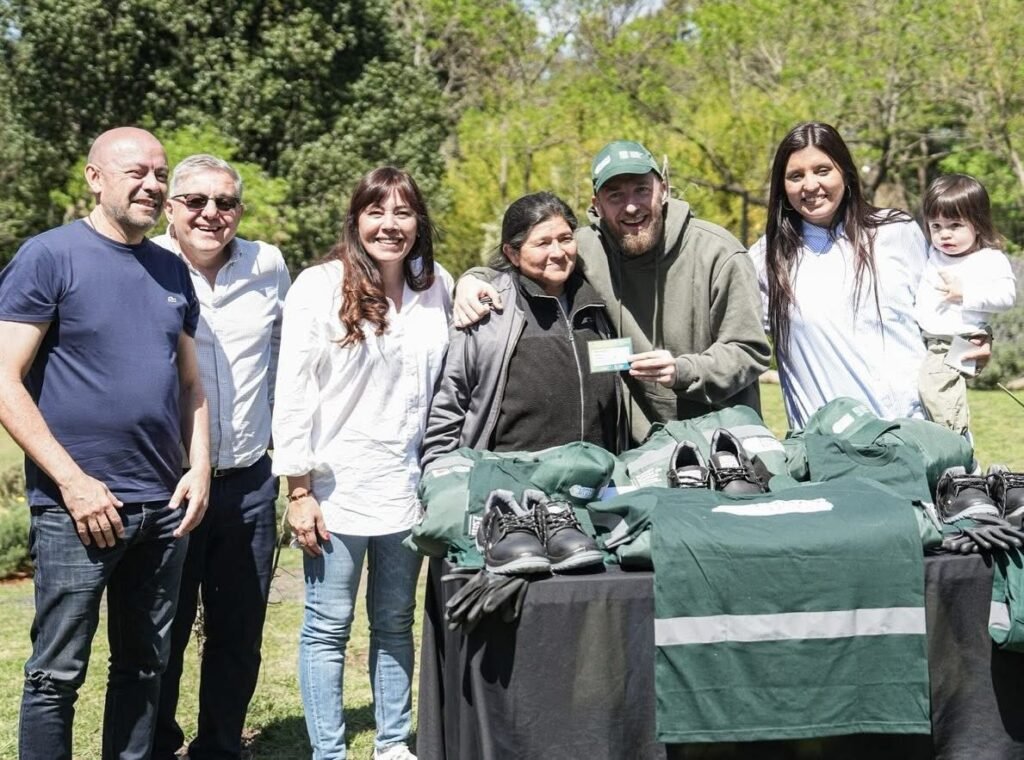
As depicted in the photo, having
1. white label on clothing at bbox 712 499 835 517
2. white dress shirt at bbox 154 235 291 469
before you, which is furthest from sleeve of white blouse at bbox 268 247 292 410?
white label on clothing at bbox 712 499 835 517

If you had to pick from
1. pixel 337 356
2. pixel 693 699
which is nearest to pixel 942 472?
pixel 693 699

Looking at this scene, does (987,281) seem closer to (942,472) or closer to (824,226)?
(824,226)

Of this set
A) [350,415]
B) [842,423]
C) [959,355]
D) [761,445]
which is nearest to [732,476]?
[761,445]

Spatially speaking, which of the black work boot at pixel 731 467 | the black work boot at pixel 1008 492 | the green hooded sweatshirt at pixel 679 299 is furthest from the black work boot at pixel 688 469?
the black work boot at pixel 1008 492

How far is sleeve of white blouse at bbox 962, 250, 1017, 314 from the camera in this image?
3805 mm

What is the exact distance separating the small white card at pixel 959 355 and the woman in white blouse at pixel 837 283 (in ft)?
0.25

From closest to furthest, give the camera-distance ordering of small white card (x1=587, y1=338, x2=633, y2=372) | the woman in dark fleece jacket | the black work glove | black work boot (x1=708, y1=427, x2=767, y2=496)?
the black work glove
black work boot (x1=708, y1=427, x2=767, y2=496)
small white card (x1=587, y1=338, x2=633, y2=372)
the woman in dark fleece jacket

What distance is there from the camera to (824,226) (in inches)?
154

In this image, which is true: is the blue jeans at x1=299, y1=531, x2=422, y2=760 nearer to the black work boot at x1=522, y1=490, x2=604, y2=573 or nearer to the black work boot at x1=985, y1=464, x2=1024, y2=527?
the black work boot at x1=522, y1=490, x2=604, y2=573

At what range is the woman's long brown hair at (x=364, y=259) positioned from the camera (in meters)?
3.72

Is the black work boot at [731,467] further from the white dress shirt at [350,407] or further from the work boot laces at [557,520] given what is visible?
the white dress shirt at [350,407]

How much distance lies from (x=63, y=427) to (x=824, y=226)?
2421 millimetres

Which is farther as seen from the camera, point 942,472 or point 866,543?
point 942,472

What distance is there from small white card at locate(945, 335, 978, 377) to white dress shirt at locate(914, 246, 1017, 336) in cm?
3
